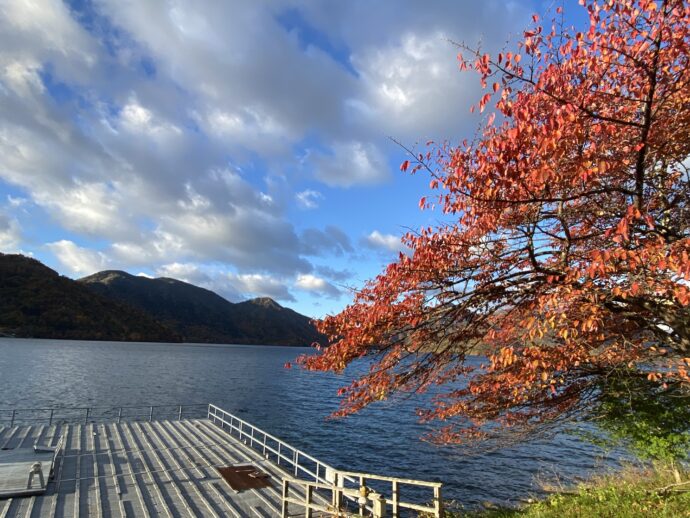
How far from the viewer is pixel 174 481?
47.5 feet

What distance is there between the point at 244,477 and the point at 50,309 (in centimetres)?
20355

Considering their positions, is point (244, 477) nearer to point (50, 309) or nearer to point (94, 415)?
point (94, 415)

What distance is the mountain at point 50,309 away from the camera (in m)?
167

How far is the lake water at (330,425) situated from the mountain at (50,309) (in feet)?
379

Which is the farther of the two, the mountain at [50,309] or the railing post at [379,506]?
the mountain at [50,309]

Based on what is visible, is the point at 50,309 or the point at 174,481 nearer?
the point at 174,481

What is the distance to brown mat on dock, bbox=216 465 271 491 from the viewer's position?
48.1 feet

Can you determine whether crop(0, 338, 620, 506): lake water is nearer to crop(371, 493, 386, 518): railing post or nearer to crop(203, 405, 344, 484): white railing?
crop(203, 405, 344, 484): white railing

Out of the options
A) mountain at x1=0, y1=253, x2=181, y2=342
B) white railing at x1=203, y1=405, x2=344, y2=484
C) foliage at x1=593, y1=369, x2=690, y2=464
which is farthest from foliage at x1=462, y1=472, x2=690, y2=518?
mountain at x1=0, y1=253, x2=181, y2=342

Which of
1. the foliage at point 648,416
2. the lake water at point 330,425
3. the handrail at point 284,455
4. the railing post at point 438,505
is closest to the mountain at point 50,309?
the lake water at point 330,425

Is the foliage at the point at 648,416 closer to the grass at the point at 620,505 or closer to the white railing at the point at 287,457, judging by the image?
the grass at the point at 620,505

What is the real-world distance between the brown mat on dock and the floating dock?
0.04 meters

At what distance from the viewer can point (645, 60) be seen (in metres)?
4.75

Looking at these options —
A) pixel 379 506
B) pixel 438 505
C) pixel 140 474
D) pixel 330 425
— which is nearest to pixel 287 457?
pixel 330 425
